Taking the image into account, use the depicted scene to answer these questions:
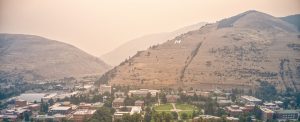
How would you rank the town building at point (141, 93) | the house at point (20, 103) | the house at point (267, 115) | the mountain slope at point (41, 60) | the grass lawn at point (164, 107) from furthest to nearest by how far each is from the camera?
the mountain slope at point (41, 60) → the town building at point (141, 93) → the house at point (20, 103) → the grass lawn at point (164, 107) → the house at point (267, 115)

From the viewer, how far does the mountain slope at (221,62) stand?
95.1ft

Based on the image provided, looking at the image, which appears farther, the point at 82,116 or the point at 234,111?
the point at 234,111

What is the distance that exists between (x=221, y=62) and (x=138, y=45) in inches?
1997

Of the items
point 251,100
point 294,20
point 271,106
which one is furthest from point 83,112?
point 294,20

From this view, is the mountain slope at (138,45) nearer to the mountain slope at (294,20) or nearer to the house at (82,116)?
the mountain slope at (294,20)

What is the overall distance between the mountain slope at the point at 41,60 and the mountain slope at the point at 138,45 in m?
20.7

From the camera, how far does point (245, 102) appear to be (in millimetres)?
24328

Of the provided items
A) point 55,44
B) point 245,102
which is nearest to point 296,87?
point 245,102

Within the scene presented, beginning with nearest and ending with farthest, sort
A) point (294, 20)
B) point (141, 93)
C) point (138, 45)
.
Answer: point (141, 93)
point (294, 20)
point (138, 45)

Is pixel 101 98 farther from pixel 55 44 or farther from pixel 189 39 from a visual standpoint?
pixel 55 44

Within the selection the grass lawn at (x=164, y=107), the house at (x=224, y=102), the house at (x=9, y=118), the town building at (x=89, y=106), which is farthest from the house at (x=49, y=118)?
the house at (x=224, y=102)

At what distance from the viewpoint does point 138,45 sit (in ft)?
269

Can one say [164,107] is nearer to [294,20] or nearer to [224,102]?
[224,102]

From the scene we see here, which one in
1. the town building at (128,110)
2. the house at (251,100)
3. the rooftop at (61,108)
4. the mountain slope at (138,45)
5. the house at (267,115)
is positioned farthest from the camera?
the mountain slope at (138,45)
